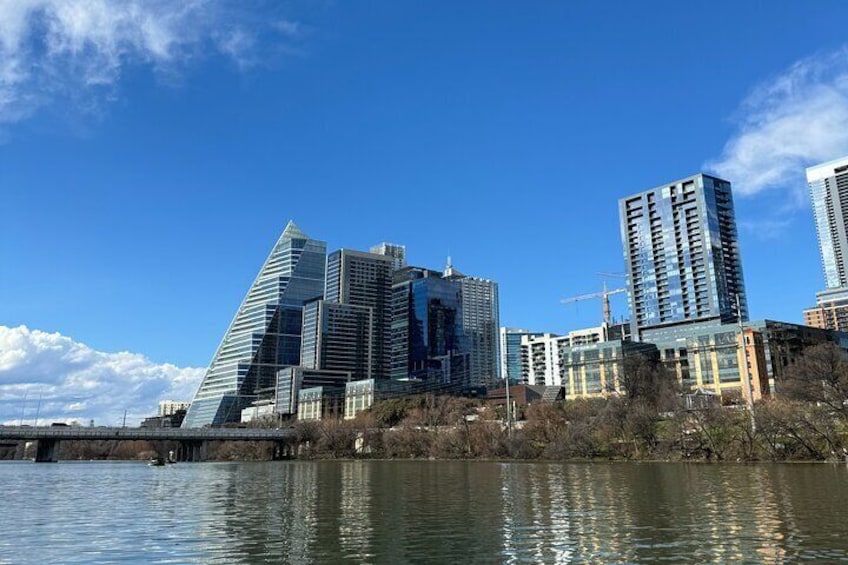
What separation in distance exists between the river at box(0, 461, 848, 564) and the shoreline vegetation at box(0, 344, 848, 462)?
4095 centimetres

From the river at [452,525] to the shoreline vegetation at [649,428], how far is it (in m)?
41.0

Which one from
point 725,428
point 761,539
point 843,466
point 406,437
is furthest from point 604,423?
point 761,539

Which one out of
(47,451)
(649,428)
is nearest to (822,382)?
(649,428)

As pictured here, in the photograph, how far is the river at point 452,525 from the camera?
27047 millimetres

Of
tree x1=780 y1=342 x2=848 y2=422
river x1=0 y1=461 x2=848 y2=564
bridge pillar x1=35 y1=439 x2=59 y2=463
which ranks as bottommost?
river x1=0 y1=461 x2=848 y2=564

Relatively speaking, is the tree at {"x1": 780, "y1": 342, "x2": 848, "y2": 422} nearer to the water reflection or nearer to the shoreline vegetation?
the shoreline vegetation

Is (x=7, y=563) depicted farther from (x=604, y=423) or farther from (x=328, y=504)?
(x=604, y=423)

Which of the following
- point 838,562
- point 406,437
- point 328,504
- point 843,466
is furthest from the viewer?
point 406,437

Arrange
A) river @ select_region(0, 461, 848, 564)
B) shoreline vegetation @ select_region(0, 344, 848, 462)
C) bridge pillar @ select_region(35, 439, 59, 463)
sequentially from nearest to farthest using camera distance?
river @ select_region(0, 461, 848, 564) < shoreline vegetation @ select_region(0, 344, 848, 462) < bridge pillar @ select_region(35, 439, 59, 463)

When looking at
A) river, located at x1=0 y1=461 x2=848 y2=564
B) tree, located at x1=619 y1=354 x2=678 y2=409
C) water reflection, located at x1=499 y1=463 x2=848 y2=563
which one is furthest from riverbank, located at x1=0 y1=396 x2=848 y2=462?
water reflection, located at x1=499 y1=463 x2=848 y2=563

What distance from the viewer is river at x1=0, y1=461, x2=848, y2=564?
2705cm

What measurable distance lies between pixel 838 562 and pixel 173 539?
28.6 metres

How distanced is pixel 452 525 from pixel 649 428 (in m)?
90.5

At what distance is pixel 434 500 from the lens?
5012 cm
